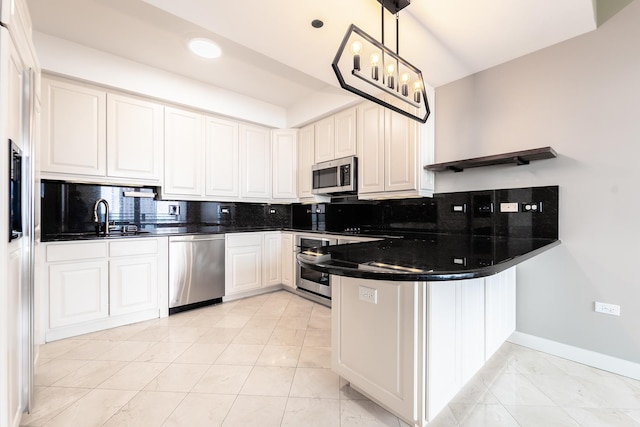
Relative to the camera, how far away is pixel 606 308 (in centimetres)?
192

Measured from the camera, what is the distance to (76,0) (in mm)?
1986

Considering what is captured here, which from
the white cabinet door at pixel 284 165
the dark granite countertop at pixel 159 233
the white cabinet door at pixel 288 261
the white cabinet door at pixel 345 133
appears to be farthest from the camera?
the white cabinet door at pixel 284 165

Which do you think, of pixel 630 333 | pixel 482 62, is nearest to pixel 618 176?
pixel 630 333

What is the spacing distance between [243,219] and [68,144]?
2.08m

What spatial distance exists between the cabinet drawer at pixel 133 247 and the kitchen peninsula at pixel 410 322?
2.21 metres

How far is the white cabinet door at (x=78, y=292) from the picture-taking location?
2326mm

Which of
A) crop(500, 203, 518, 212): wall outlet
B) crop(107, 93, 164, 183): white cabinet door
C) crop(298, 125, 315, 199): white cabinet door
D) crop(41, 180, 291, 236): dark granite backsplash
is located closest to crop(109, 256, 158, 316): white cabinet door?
crop(41, 180, 291, 236): dark granite backsplash

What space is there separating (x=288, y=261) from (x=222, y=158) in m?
1.67

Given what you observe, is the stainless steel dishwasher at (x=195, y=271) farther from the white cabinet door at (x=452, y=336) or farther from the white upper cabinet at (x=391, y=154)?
the white cabinet door at (x=452, y=336)

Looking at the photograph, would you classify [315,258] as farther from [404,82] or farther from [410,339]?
[404,82]

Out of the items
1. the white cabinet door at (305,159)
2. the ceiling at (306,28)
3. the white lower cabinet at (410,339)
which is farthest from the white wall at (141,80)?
the white lower cabinet at (410,339)

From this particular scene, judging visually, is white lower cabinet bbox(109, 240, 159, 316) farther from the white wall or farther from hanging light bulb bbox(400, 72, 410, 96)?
hanging light bulb bbox(400, 72, 410, 96)

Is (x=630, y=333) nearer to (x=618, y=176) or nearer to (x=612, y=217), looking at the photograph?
(x=612, y=217)

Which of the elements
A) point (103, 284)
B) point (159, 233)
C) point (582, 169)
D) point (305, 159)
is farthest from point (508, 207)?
point (103, 284)
